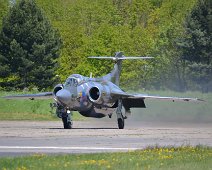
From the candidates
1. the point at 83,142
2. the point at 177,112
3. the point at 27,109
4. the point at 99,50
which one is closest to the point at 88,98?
the point at 177,112

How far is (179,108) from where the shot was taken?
4972 cm

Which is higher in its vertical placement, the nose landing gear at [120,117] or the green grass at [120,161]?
the green grass at [120,161]

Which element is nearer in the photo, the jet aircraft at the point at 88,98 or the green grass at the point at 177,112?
the jet aircraft at the point at 88,98

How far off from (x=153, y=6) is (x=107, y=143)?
115 metres

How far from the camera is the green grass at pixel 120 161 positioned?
19078 millimetres

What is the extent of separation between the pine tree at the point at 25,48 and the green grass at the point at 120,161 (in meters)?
61.4

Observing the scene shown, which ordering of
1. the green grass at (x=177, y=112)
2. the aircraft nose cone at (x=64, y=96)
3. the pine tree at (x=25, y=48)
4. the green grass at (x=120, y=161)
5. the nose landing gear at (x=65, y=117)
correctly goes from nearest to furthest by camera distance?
the green grass at (x=120, y=161), the aircraft nose cone at (x=64, y=96), the nose landing gear at (x=65, y=117), the green grass at (x=177, y=112), the pine tree at (x=25, y=48)

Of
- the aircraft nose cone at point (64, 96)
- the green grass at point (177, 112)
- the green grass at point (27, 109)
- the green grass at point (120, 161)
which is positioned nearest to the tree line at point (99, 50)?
the green grass at point (27, 109)

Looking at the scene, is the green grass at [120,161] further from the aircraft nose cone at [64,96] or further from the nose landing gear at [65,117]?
the nose landing gear at [65,117]

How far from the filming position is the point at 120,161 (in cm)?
2014

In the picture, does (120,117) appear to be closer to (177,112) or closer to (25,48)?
(177,112)

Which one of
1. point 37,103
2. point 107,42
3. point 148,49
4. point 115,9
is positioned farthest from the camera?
point 115,9

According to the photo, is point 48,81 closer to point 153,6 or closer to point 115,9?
point 115,9

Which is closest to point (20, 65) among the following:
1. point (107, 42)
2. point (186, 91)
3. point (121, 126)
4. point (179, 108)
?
point (107, 42)
